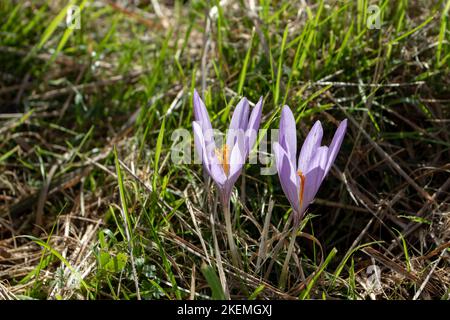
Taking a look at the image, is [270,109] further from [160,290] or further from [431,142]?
[160,290]

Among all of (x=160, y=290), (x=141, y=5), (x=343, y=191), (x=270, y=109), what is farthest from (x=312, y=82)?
(x=141, y=5)

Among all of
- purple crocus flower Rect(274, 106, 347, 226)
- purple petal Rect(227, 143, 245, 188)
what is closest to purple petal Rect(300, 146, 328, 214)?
purple crocus flower Rect(274, 106, 347, 226)

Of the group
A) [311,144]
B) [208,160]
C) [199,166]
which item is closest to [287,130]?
[311,144]

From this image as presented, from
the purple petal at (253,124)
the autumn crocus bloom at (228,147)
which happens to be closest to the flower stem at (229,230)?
the autumn crocus bloom at (228,147)

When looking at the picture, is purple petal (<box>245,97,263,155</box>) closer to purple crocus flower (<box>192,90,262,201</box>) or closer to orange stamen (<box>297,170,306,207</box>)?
purple crocus flower (<box>192,90,262,201</box>)

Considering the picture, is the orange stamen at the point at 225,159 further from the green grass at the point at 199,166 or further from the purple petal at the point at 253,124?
the green grass at the point at 199,166

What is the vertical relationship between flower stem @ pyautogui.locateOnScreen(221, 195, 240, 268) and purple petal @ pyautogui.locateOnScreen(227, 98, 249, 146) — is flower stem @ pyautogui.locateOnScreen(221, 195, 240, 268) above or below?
below
